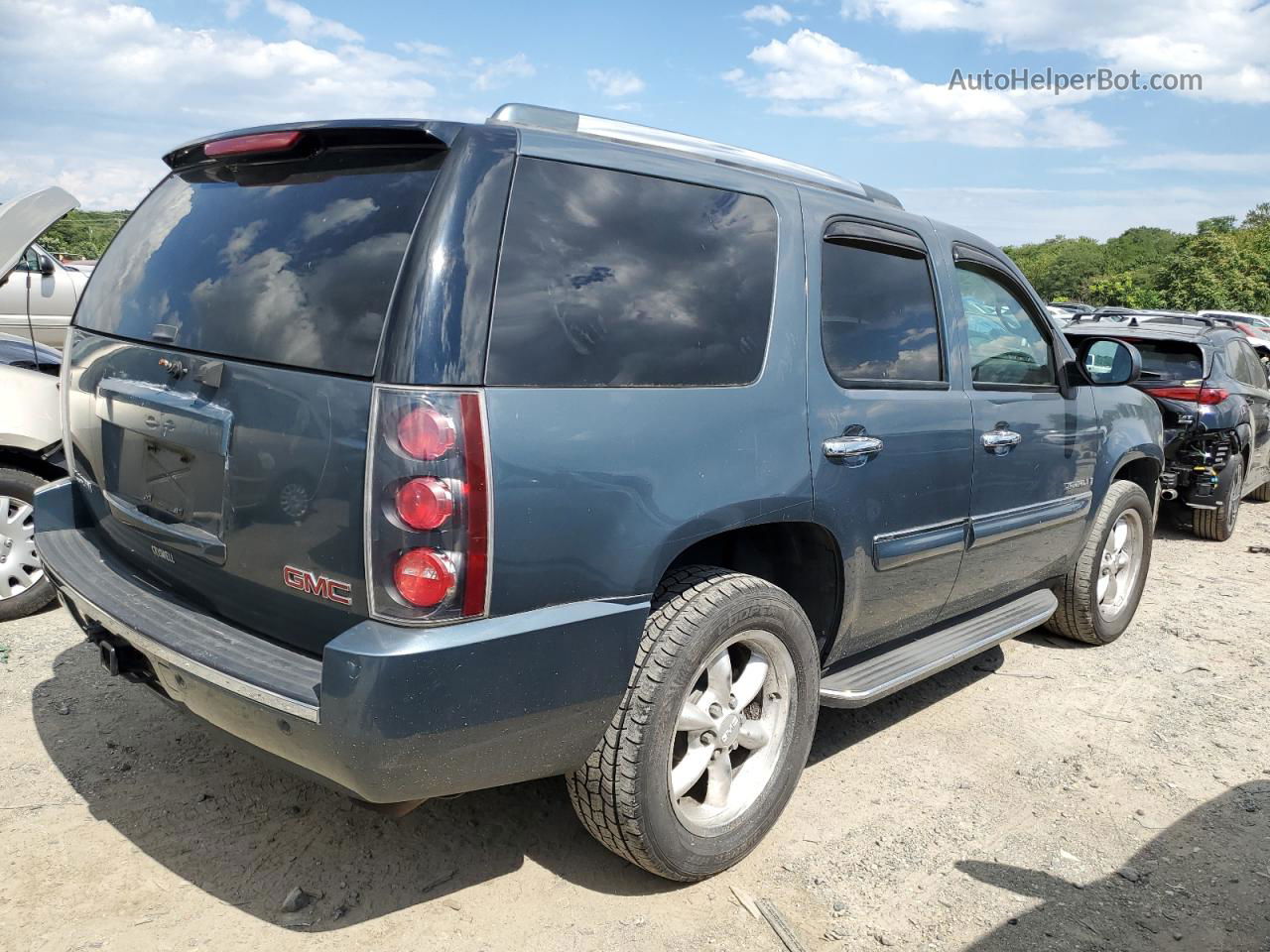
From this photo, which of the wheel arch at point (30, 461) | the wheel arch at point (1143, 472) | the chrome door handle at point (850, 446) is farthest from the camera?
the wheel arch at point (1143, 472)

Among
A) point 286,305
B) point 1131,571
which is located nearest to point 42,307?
point 286,305

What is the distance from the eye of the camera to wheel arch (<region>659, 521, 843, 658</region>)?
3.15 m

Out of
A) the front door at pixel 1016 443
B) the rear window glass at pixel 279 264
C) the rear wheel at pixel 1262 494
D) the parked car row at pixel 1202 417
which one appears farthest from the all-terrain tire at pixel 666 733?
the rear wheel at pixel 1262 494

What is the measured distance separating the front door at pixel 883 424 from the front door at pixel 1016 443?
19 cm

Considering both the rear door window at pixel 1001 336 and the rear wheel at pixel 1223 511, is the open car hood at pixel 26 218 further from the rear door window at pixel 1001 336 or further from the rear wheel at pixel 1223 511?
the rear wheel at pixel 1223 511

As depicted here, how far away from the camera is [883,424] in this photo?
3293mm

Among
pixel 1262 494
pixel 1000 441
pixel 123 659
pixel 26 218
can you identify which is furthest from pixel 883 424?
pixel 1262 494

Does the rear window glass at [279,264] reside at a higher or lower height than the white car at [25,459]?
higher

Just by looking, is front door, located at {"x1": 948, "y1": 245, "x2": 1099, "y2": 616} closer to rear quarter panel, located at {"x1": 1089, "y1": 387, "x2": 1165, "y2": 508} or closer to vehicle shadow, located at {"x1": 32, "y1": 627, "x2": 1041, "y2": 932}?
rear quarter panel, located at {"x1": 1089, "y1": 387, "x2": 1165, "y2": 508}

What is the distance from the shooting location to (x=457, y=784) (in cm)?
238

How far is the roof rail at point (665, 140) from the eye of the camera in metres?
2.66

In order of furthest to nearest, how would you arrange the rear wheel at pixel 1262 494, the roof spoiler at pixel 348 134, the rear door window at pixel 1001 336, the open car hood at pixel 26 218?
the rear wheel at pixel 1262 494 → the open car hood at pixel 26 218 → the rear door window at pixel 1001 336 → the roof spoiler at pixel 348 134

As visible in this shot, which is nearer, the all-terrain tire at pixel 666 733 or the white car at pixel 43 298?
the all-terrain tire at pixel 666 733

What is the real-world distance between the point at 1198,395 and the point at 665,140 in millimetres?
6432
